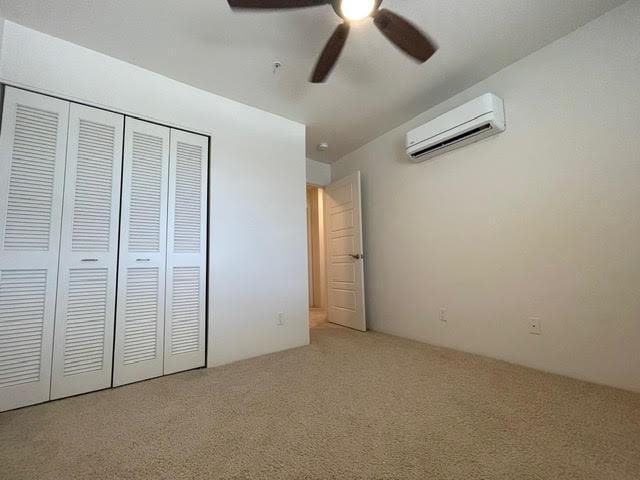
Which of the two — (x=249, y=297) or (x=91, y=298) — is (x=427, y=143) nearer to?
(x=249, y=297)

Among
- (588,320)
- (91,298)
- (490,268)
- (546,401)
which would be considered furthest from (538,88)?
(91,298)

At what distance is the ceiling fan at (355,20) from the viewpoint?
4.39 feet

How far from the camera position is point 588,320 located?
187cm

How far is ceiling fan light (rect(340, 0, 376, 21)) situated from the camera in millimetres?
1382

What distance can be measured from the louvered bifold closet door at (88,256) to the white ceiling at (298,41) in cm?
56

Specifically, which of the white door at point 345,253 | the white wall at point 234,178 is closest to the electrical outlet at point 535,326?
the white door at point 345,253

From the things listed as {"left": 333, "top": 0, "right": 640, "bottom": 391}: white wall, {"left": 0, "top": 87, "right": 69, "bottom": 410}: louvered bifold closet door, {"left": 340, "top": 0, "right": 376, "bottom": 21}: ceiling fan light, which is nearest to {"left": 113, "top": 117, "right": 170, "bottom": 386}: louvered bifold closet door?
{"left": 0, "top": 87, "right": 69, "bottom": 410}: louvered bifold closet door

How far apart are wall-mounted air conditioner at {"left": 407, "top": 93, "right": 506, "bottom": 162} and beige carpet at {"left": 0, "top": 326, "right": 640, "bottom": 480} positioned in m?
1.95

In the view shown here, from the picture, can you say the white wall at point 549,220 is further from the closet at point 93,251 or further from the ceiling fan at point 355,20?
the closet at point 93,251

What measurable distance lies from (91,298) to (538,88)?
3.67m

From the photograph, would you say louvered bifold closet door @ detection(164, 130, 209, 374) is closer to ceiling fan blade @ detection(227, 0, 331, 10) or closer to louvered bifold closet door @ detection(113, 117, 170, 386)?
louvered bifold closet door @ detection(113, 117, 170, 386)

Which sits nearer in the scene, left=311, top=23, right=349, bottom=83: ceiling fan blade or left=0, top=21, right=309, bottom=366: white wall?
left=311, top=23, right=349, bottom=83: ceiling fan blade

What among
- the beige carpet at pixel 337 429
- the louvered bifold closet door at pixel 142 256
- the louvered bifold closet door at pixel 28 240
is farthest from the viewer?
the louvered bifold closet door at pixel 142 256

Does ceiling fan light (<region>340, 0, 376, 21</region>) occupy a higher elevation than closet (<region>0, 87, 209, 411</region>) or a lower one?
higher
